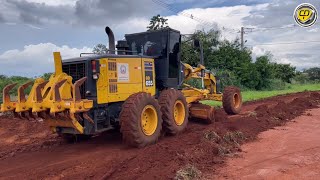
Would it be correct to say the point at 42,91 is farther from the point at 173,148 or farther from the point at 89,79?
the point at 173,148

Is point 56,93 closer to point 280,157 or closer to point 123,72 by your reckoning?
point 123,72

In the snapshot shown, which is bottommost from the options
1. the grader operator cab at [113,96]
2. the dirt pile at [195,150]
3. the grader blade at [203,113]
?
the dirt pile at [195,150]

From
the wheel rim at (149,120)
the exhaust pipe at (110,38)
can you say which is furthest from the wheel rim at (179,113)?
the exhaust pipe at (110,38)

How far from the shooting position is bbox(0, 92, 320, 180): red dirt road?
663 centimetres

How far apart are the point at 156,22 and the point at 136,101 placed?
864 inches

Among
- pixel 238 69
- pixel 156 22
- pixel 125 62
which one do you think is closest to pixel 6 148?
pixel 125 62

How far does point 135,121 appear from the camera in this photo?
7918mm

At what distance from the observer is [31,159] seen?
26.2 feet

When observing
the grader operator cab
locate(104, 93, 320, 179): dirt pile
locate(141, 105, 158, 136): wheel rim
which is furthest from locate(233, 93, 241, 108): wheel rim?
locate(141, 105, 158, 136): wheel rim

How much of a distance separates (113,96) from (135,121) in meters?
0.93

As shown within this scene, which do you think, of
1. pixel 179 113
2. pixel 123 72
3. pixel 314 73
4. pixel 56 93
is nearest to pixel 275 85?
pixel 314 73

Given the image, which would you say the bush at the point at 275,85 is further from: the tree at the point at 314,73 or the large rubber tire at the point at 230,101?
the tree at the point at 314,73

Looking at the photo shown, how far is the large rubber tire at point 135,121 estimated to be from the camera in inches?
310

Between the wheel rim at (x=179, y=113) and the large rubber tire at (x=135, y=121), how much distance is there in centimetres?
151
